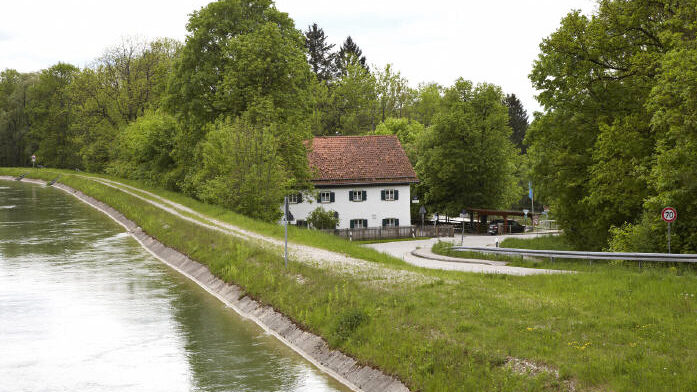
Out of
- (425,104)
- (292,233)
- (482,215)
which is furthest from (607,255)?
(425,104)

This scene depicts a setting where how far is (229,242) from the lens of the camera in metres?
33.0

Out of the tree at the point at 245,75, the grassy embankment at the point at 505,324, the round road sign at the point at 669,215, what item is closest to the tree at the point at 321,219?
the tree at the point at 245,75

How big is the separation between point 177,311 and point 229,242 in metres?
7.80

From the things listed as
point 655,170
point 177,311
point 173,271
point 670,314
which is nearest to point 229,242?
point 173,271

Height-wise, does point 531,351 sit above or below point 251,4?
below

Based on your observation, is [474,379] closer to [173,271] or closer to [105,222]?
[173,271]

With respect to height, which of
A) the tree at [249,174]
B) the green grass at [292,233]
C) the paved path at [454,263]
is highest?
the tree at [249,174]

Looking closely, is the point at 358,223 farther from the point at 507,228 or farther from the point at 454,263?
the point at 454,263

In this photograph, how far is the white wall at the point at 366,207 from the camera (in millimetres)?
58625

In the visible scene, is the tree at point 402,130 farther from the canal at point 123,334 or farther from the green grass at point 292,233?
the canal at point 123,334

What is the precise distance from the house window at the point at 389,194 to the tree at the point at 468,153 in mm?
9321

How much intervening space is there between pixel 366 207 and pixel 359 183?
2.41m

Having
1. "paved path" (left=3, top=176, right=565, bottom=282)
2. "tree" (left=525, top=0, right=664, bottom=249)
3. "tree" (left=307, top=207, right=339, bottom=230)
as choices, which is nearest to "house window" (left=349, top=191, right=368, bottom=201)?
"tree" (left=307, top=207, right=339, bottom=230)

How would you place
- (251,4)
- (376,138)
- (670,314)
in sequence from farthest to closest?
1. (376,138)
2. (251,4)
3. (670,314)
